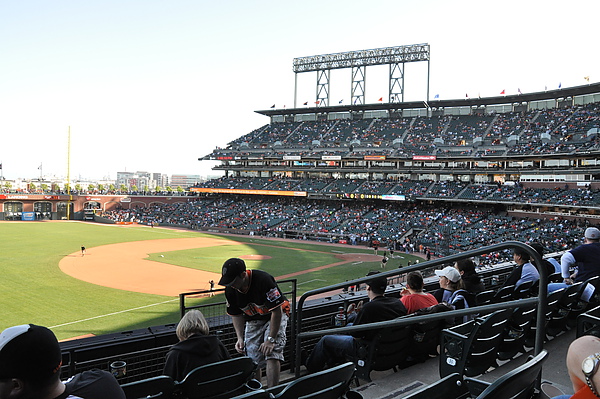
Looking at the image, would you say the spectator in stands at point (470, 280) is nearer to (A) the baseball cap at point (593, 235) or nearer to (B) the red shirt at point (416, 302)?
(B) the red shirt at point (416, 302)

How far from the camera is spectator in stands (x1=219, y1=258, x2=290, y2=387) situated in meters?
5.54

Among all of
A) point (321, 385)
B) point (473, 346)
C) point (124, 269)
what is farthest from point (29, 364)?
point (124, 269)

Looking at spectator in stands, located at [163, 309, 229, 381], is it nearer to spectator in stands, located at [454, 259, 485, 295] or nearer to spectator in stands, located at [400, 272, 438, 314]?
spectator in stands, located at [400, 272, 438, 314]

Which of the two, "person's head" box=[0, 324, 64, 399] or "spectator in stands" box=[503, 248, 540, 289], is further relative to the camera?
"spectator in stands" box=[503, 248, 540, 289]

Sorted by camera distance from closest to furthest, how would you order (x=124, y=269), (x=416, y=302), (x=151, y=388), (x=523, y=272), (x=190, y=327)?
1. (x=151, y=388)
2. (x=190, y=327)
3. (x=416, y=302)
4. (x=523, y=272)
5. (x=124, y=269)

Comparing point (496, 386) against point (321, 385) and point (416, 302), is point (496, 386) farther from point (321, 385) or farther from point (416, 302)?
point (416, 302)

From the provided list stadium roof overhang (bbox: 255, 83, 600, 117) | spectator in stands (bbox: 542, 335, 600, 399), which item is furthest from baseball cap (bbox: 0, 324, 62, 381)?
stadium roof overhang (bbox: 255, 83, 600, 117)

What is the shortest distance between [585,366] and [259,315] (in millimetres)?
4224

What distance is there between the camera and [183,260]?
37.8m

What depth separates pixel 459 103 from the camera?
223 feet

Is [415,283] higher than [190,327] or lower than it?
higher

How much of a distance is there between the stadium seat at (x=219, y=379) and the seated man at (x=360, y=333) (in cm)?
156

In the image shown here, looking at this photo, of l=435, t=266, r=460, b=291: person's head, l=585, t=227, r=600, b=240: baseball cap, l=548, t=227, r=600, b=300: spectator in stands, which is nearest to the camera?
l=435, t=266, r=460, b=291: person's head

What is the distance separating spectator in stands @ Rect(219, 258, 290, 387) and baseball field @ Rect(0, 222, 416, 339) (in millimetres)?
14549
